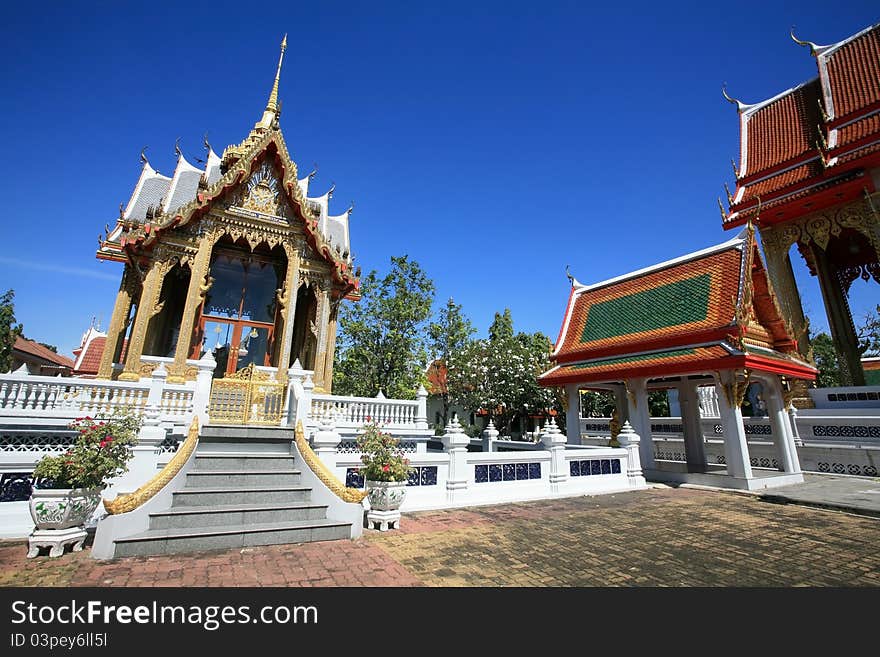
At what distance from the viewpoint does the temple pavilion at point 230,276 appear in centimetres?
1199

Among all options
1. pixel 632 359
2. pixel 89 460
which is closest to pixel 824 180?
pixel 632 359

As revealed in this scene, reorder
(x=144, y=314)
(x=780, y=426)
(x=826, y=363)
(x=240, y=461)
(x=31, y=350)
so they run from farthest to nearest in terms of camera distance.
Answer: (x=31, y=350) < (x=826, y=363) < (x=144, y=314) < (x=780, y=426) < (x=240, y=461)

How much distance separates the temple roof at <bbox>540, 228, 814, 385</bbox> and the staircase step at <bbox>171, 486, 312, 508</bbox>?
9594 millimetres

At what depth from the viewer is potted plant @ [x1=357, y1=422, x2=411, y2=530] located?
257 inches

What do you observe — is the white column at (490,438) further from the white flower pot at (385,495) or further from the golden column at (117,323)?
the golden column at (117,323)

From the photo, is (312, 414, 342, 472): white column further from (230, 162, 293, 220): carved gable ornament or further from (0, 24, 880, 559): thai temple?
(230, 162, 293, 220): carved gable ornament

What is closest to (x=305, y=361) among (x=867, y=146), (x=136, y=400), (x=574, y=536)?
(x=136, y=400)

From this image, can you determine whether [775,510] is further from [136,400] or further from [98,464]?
[136,400]

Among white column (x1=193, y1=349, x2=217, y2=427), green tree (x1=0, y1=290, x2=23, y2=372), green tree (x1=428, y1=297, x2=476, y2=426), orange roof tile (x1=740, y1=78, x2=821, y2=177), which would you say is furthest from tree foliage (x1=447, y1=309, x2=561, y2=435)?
green tree (x1=0, y1=290, x2=23, y2=372)

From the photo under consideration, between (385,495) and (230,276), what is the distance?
10678 mm

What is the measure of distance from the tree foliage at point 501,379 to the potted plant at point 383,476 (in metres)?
17.2

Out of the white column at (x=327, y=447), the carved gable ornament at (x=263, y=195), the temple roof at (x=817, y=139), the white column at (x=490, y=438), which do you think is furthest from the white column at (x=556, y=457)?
the temple roof at (x=817, y=139)

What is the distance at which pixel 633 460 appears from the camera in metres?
11.2

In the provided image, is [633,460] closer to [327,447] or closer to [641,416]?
[641,416]
